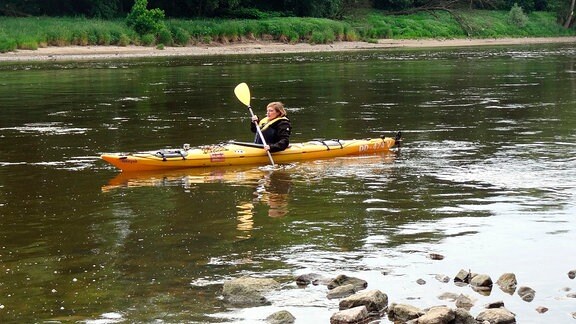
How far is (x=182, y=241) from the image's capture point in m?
10.2

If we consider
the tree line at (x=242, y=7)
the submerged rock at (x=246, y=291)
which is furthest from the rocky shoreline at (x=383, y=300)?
the tree line at (x=242, y=7)

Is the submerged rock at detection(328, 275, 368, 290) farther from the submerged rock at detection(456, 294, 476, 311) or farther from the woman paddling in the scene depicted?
the woman paddling

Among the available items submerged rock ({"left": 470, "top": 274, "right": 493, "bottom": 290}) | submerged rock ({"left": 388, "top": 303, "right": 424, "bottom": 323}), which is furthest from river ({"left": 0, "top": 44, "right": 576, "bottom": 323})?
submerged rock ({"left": 388, "top": 303, "right": 424, "bottom": 323})

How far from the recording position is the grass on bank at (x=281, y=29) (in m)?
46.8

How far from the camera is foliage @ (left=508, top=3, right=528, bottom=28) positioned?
69062 mm

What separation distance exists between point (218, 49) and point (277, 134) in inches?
1440

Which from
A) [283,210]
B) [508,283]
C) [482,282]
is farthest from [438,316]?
[283,210]

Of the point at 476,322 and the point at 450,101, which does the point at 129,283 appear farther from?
the point at 450,101

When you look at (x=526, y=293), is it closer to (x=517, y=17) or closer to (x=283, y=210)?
(x=283, y=210)

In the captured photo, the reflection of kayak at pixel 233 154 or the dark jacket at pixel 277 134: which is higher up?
the dark jacket at pixel 277 134

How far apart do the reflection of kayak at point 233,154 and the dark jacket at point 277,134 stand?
0.16 metres

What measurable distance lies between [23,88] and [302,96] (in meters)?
8.37

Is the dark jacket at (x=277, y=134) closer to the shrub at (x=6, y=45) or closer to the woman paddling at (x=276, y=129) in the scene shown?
the woman paddling at (x=276, y=129)

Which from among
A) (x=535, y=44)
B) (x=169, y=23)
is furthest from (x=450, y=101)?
(x=535, y=44)
